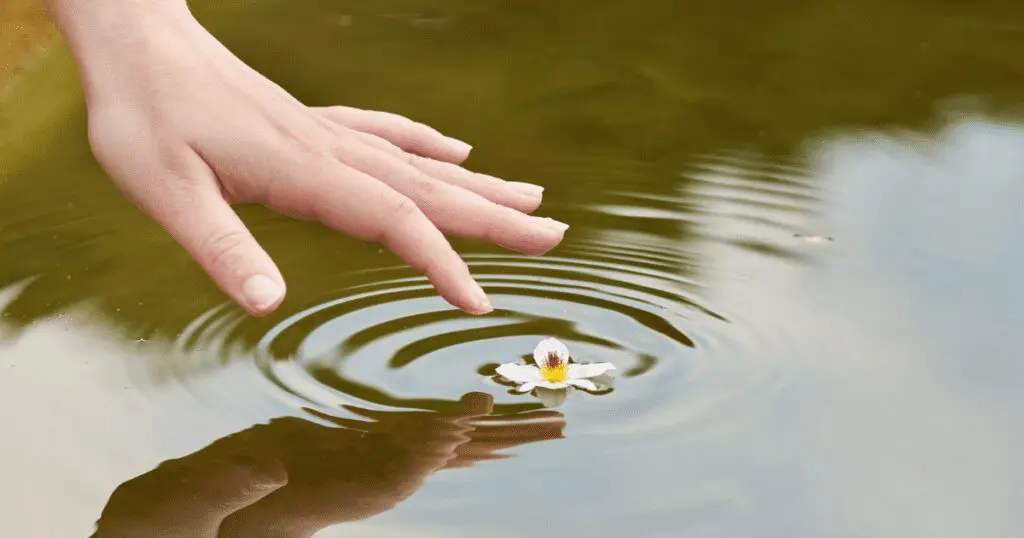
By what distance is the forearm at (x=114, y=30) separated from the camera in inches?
71.4

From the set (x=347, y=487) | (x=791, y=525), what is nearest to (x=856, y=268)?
(x=791, y=525)

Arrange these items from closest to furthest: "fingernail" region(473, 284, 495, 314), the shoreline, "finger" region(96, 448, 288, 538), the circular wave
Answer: "finger" region(96, 448, 288, 538) < "fingernail" region(473, 284, 495, 314) < the circular wave < the shoreline

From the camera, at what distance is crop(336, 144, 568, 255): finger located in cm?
176

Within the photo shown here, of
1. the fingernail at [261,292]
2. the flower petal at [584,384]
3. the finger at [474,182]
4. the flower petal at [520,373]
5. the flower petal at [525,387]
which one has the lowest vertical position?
the fingernail at [261,292]

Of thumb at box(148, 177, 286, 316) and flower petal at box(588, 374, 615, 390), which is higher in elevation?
flower petal at box(588, 374, 615, 390)

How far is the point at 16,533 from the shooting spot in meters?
1.57

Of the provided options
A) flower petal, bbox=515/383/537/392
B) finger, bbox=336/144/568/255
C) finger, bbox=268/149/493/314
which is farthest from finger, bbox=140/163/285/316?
flower petal, bbox=515/383/537/392

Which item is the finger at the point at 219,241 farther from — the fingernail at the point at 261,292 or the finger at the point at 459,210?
the finger at the point at 459,210

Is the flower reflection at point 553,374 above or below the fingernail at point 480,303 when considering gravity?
above

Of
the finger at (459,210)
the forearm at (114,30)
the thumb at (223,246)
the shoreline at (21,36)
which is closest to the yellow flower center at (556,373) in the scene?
the finger at (459,210)

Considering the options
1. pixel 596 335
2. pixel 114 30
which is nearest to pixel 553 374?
pixel 596 335

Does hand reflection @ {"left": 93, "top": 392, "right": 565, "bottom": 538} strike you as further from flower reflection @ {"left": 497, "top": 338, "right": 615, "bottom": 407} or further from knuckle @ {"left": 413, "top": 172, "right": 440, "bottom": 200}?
knuckle @ {"left": 413, "top": 172, "right": 440, "bottom": 200}

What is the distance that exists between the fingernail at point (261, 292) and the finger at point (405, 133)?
18.1 inches

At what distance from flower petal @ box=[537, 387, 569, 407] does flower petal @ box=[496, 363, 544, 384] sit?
0.06 ft
